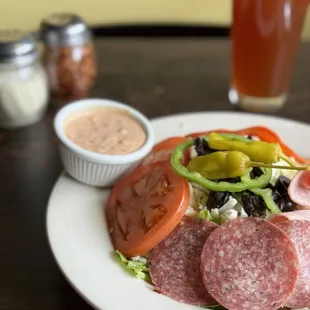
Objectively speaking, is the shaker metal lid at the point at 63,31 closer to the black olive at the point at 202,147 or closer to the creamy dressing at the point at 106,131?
the creamy dressing at the point at 106,131

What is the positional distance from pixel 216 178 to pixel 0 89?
65 cm

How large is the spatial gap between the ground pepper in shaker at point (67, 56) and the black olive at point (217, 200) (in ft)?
2.28

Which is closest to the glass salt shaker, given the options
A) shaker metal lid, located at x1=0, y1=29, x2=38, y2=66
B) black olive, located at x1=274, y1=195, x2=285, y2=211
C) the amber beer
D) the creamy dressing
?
shaker metal lid, located at x1=0, y1=29, x2=38, y2=66

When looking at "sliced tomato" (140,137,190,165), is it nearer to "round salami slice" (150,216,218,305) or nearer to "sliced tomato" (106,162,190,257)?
"sliced tomato" (106,162,190,257)

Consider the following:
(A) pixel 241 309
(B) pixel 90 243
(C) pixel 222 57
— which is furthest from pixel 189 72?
(A) pixel 241 309

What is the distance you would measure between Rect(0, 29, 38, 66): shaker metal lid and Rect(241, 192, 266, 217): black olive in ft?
2.25

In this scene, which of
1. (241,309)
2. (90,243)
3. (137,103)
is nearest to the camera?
(241,309)

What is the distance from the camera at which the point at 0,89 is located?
154 centimetres

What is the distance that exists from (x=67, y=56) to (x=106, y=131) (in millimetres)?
388

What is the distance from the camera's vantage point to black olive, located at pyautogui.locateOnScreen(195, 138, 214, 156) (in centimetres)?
120

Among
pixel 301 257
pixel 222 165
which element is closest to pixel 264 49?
pixel 222 165

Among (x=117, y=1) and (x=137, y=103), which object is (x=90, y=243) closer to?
(x=137, y=103)

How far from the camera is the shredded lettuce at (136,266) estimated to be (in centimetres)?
107

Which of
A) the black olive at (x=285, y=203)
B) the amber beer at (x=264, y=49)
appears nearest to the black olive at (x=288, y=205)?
the black olive at (x=285, y=203)
